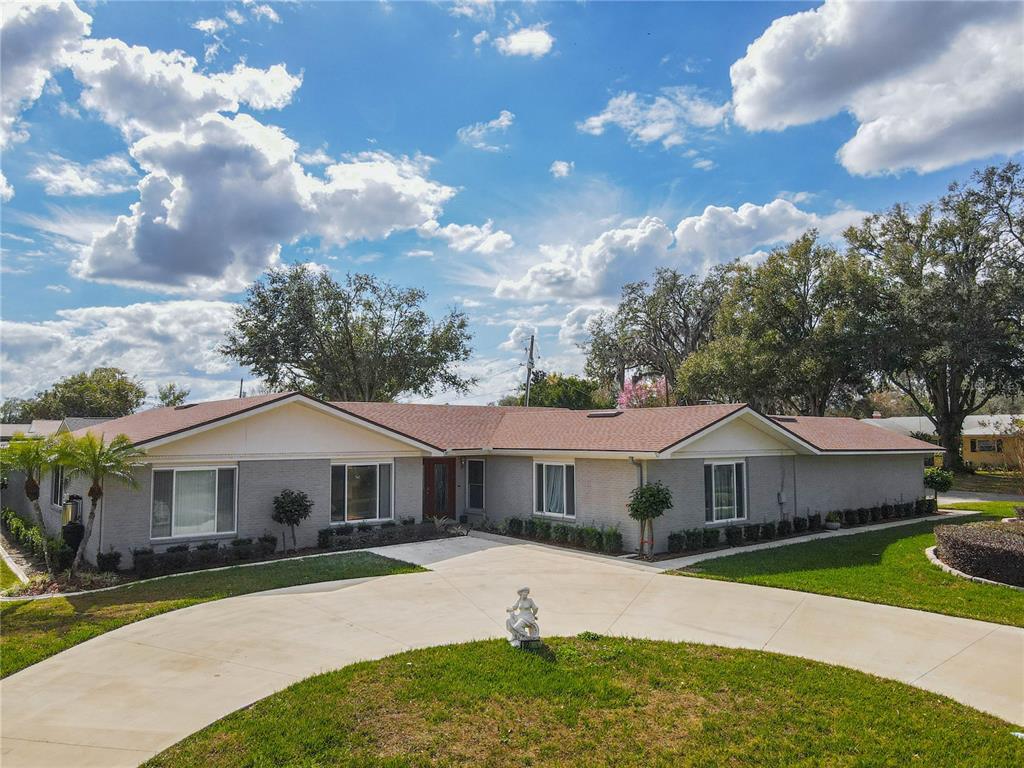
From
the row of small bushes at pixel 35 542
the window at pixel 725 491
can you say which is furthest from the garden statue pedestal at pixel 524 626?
the window at pixel 725 491

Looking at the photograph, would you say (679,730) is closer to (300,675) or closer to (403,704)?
(403,704)

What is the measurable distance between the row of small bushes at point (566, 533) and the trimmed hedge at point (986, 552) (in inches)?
268

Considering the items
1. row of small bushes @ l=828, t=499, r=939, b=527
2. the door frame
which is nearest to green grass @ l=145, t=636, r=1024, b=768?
the door frame

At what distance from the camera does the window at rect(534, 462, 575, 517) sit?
17.4 meters

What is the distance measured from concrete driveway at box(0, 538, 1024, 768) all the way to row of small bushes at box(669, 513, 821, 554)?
314 centimetres

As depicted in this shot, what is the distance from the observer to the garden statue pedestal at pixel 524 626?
8.33 m

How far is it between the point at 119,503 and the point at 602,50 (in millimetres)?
14500

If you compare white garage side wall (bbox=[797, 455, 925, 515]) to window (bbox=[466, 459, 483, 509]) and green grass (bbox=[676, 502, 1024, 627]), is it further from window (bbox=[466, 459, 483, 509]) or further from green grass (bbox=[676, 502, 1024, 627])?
window (bbox=[466, 459, 483, 509])

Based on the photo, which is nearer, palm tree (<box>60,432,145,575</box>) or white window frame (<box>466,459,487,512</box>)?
palm tree (<box>60,432,145,575</box>)

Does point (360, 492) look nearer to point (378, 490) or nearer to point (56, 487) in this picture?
point (378, 490)

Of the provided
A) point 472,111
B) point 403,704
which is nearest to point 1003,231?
point 472,111

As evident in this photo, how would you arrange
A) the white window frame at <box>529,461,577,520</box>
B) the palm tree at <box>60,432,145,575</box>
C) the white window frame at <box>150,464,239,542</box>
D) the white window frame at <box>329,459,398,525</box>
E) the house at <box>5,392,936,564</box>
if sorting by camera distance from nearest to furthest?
1. the palm tree at <box>60,432,145,575</box>
2. the white window frame at <box>150,464,239,542</box>
3. the house at <box>5,392,936,564</box>
4. the white window frame at <box>329,459,398,525</box>
5. the white window frame at <box>529,461,577,520</box>

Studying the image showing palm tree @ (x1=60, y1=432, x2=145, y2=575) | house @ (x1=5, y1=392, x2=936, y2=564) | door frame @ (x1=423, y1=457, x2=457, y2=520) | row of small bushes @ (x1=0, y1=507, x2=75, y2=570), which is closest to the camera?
palm tree @ (x1=60, y1=432, x2=145, y2=575)

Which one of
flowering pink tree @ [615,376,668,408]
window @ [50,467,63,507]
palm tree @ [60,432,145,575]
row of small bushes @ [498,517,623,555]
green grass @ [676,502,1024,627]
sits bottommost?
green grass @ [676,502,1024,627]
